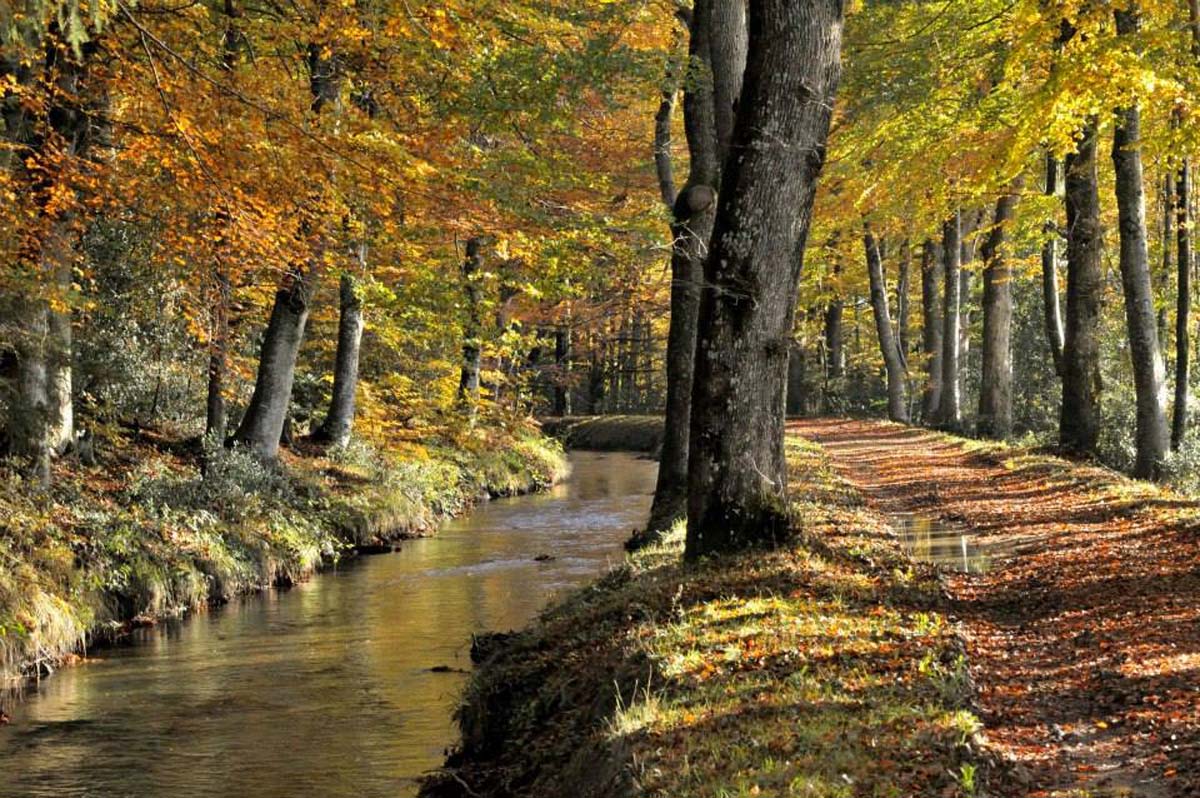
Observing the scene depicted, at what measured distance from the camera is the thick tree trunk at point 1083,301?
1745 cm

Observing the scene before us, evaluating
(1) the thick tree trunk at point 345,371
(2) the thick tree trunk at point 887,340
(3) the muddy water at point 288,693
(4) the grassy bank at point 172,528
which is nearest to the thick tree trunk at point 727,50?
(3) the muddy water at point 288,693

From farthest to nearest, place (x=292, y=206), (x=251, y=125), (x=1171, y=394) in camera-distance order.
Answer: (x=1171, y=394) → (x=292, y=206) → (x=251, y=125)

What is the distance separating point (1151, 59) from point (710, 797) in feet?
43.2

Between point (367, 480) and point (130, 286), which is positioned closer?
point (130, 286)

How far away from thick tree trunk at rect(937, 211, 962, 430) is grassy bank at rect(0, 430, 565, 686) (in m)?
13.9

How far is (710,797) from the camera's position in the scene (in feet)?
14.6

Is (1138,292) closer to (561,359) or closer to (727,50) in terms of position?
(727,50)

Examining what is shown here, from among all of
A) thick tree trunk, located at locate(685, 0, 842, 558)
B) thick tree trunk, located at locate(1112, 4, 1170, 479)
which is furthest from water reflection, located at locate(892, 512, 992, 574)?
thick tree trunk, located at locate(1112, 4, 1170, 479)

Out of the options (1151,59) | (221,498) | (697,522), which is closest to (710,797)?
(697,522)

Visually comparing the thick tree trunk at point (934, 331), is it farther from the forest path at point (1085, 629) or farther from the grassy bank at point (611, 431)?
the forest path at point (1085, 629)

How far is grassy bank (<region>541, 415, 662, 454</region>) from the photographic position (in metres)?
42.4

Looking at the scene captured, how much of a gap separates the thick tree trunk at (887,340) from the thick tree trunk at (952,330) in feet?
16.4

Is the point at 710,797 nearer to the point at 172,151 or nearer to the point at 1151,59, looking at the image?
the point at 172,151

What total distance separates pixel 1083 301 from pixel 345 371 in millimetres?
12711
